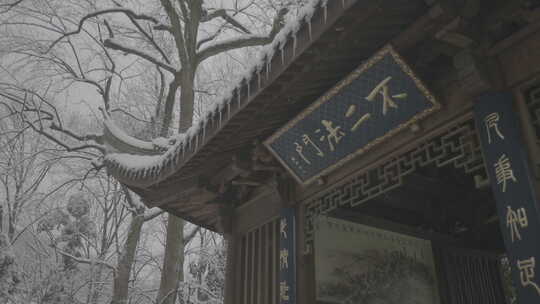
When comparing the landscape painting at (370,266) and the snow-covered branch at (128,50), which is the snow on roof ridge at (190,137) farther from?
A: the snow-covered branch at (128,50)

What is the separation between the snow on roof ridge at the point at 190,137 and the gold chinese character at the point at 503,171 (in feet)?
4.94

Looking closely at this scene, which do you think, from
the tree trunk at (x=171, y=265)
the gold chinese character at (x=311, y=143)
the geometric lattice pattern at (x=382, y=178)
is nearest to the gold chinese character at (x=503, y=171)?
the geometric lattice pattern at (x=382, y=178)

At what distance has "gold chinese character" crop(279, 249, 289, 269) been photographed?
5.20 meters

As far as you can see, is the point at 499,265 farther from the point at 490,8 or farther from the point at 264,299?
the point at 490,8

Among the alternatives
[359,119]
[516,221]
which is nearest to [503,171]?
[516,221]

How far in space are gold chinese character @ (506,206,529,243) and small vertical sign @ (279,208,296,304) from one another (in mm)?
2589

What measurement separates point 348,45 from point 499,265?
5.19 m

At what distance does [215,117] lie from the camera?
482 centimetres

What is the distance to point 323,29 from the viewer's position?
11.2 feet

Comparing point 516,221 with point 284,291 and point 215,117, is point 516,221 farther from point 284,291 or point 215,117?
point 215,117

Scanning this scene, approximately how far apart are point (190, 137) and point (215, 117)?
1.79ft

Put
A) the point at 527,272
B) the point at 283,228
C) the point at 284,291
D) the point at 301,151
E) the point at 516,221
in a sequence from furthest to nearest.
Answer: the point at 283,228 → the point at 284,291 → the point at 301,151 → the point at 516,221 → the point at 527,272

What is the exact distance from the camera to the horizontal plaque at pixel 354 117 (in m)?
3.73

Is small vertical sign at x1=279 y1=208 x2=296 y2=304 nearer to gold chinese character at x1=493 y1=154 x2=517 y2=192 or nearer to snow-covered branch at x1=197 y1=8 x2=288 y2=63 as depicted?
gold chinese character at x1=493 y1=154 x2=517 y2=192
